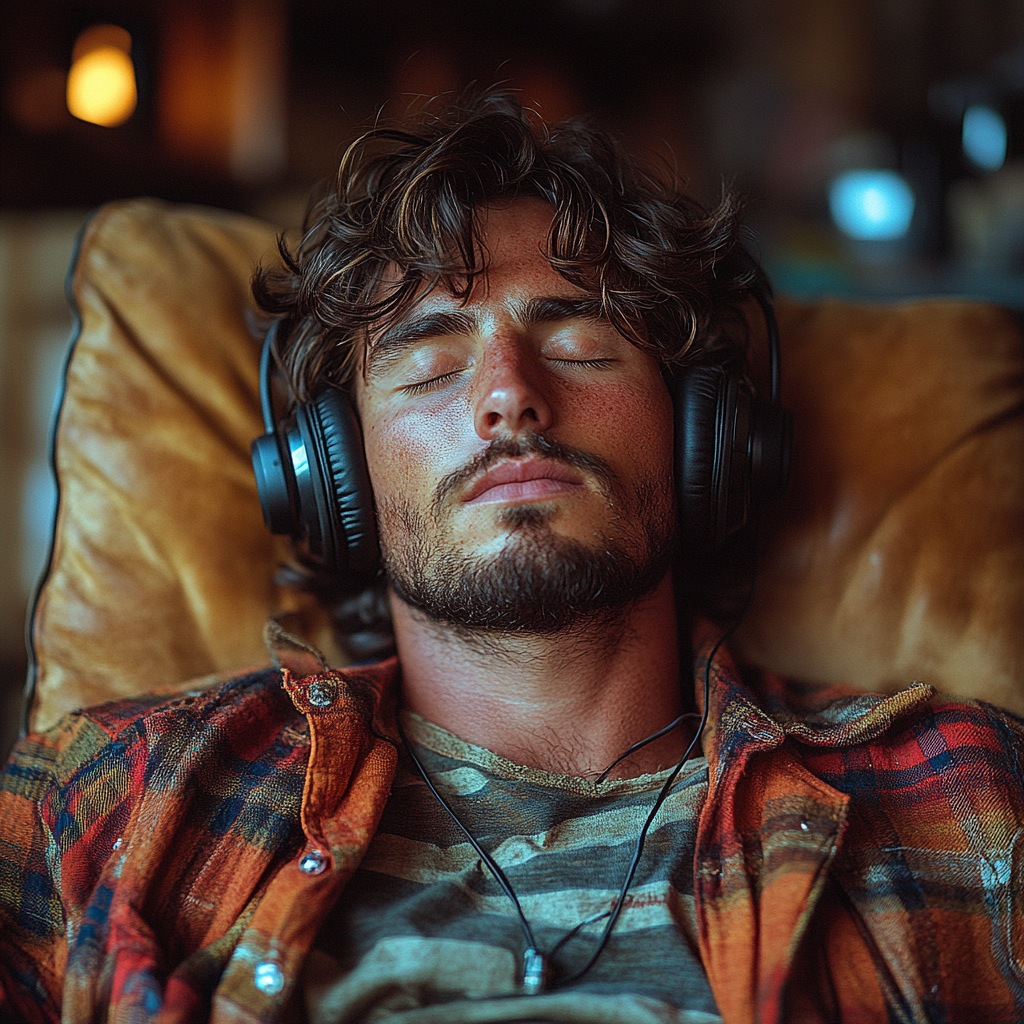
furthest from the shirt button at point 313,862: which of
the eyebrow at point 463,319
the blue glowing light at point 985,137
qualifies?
the blue glowing light at point 985,137

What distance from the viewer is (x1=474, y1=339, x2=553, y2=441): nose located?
1.11m

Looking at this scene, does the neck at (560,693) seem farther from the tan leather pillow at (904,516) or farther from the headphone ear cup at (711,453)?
the tan leather pillow at (904,516)

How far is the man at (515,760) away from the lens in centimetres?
96

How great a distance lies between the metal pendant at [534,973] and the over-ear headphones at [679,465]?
1.81 feet

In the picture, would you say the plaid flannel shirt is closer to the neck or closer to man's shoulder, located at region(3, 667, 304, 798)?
man's shoulder, located at region(3, 667, 304, 798)

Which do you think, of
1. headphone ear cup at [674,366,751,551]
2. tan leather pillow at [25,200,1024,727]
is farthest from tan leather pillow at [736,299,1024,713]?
headphone ear cup at [674,366,751,551]

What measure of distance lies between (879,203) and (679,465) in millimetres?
2962

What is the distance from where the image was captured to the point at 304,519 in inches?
48.6

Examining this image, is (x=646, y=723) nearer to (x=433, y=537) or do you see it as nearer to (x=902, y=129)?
(x=433, y=537)

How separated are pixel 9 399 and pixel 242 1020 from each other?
2.02 m

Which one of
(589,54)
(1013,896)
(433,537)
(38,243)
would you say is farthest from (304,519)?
(589,54)

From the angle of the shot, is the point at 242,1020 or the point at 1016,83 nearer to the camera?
the point at 242,1020

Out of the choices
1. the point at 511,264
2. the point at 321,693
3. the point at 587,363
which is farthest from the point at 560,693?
the point at 511,264

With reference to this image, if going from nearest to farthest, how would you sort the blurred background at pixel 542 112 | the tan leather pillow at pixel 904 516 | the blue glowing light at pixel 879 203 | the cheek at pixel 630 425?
the cheek at pixel 630 425 → the tan leather pillow at pixel 904 516 → the blurred background at pixel 542 112 → the blue glowing light at pixel 879 203
